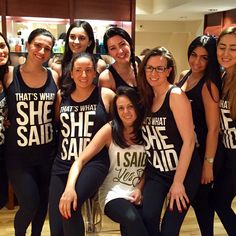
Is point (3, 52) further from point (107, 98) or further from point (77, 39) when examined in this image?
point (107, 98)

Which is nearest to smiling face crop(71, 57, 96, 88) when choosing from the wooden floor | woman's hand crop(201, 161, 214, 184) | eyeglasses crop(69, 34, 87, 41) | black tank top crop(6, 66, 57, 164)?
black tank top crop(6, 66, 57, 164)

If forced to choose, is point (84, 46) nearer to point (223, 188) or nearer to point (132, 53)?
point (132, 53)

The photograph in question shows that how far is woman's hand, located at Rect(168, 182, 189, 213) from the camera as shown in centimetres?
169

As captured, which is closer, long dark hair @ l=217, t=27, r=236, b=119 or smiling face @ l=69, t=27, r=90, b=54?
long dark hair @ l=217, t=27, r=236, b=119

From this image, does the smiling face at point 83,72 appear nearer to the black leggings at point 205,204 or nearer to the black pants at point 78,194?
the black pants at point 78,194

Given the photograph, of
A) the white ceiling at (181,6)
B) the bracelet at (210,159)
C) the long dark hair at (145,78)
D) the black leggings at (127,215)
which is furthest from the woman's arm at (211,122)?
the white ceiling at (181,6)

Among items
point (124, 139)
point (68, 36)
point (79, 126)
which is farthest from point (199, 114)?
point (68, 36)

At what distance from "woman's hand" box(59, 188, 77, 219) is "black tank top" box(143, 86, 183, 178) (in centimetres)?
44

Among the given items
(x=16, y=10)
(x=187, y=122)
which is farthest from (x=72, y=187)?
(x=16, y=10)

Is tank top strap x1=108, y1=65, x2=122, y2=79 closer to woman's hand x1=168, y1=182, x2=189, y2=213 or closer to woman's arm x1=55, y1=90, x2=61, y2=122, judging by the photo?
woman's arm x1=55, y1=90, x2=61, y2=122

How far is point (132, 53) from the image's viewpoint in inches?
87.6

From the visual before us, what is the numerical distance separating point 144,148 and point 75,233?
57cm

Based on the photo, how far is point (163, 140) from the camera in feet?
5.69

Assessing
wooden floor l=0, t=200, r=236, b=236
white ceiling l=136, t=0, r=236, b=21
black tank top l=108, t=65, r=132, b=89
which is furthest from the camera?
white ceiling l=136, t=0, r=236, b=21
